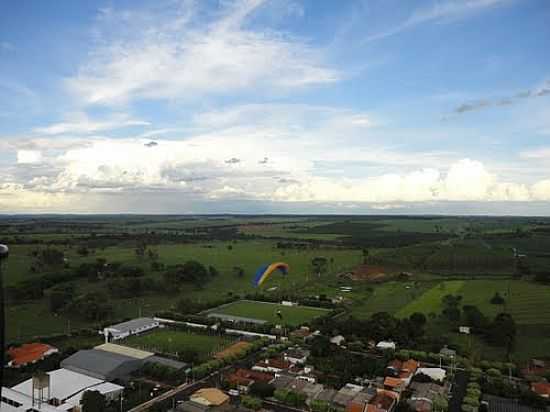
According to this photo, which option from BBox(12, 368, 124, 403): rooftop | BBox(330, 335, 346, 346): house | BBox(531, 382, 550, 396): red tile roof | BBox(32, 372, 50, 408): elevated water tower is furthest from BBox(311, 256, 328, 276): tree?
BBox(32, 372, 50, 408): elevated water tower

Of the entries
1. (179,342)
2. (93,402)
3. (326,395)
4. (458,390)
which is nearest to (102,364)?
(93,402)

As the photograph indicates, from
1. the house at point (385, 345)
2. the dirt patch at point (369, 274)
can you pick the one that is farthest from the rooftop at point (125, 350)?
the dirt patch at point (369, 274)

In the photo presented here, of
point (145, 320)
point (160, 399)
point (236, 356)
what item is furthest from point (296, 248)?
point (160, 399)

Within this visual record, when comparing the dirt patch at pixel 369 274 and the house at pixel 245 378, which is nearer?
the house at pixel 245 378

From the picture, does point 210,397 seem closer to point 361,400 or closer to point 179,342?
point 361,400

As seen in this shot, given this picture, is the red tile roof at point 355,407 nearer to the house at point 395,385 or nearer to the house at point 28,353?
the house at point 395,385

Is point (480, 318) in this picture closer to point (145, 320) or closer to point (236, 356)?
point (236, 356)
